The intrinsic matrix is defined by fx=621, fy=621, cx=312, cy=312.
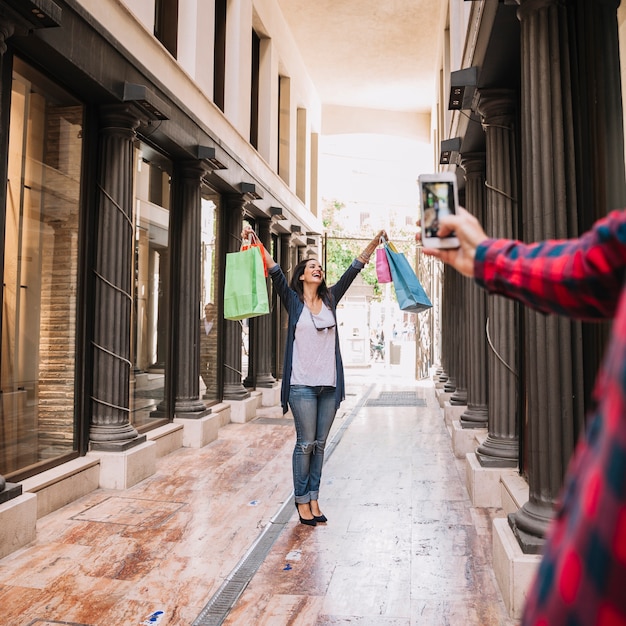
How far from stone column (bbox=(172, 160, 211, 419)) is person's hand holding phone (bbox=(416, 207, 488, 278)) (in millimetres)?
6974

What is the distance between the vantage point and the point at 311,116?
17.6 m

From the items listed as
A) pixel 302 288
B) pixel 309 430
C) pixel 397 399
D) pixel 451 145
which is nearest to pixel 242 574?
pixel 309 430

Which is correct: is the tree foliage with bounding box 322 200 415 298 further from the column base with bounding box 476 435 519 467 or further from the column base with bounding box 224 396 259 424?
the column base with bounding box 476 435 519 467

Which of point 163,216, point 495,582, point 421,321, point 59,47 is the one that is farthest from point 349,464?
point 421,321

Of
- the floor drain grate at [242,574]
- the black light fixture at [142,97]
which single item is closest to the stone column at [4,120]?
the black light fixture at [142,97]

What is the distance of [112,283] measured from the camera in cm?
596

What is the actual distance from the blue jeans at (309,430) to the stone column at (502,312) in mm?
1567

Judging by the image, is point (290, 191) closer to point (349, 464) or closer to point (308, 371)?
point (349, 464)

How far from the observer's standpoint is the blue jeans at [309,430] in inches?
175

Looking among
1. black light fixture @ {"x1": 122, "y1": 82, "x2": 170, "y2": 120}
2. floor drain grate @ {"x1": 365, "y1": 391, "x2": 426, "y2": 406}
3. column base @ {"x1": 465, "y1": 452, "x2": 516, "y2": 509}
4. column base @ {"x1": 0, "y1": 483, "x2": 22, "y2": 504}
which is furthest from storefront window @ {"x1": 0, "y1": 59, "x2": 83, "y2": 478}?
floor drain grate @ {"x1": 365, "y1": 391, "x2": 426, "y2": 406}

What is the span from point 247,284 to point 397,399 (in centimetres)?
843

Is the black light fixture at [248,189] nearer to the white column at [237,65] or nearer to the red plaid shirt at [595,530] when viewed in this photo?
the white column at [237,65]

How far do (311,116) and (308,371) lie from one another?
1446 centimetres

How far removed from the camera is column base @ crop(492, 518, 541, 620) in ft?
10.1
